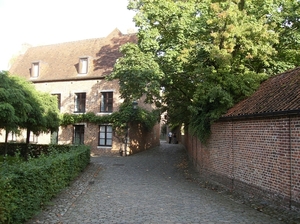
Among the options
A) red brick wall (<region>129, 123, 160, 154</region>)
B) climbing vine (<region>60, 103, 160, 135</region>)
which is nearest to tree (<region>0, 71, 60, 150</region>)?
climbing vine (<region>60, 103, 160, 135</region>)

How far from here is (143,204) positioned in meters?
8.06

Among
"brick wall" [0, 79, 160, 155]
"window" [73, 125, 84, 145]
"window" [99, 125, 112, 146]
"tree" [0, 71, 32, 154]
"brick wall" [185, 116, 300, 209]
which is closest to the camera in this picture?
"brick wall" [185, 116, 300, 209]

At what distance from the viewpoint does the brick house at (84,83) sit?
940 inches

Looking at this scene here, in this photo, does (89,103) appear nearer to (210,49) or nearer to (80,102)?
(80,102)

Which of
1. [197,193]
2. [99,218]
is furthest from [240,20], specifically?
[99,218]

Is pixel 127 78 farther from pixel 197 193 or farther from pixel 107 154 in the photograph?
pixel 107 154

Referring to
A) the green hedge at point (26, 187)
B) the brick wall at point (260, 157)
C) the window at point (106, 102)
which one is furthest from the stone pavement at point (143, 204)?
the window at point (106, 102)

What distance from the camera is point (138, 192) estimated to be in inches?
381

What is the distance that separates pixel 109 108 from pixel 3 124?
34.4 feet

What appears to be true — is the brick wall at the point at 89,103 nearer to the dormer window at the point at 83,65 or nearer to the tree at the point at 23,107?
the dormer window at the point at 83,65

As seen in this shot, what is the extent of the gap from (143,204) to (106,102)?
54.8 feet

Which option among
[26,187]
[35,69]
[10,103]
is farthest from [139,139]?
[26,187]

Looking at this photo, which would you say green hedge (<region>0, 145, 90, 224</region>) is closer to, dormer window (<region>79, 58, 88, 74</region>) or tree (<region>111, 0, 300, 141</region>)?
tree (<region>111, 0, 300, 141</region>)

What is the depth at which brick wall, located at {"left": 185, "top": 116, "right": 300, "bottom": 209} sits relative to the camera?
23.1ft
